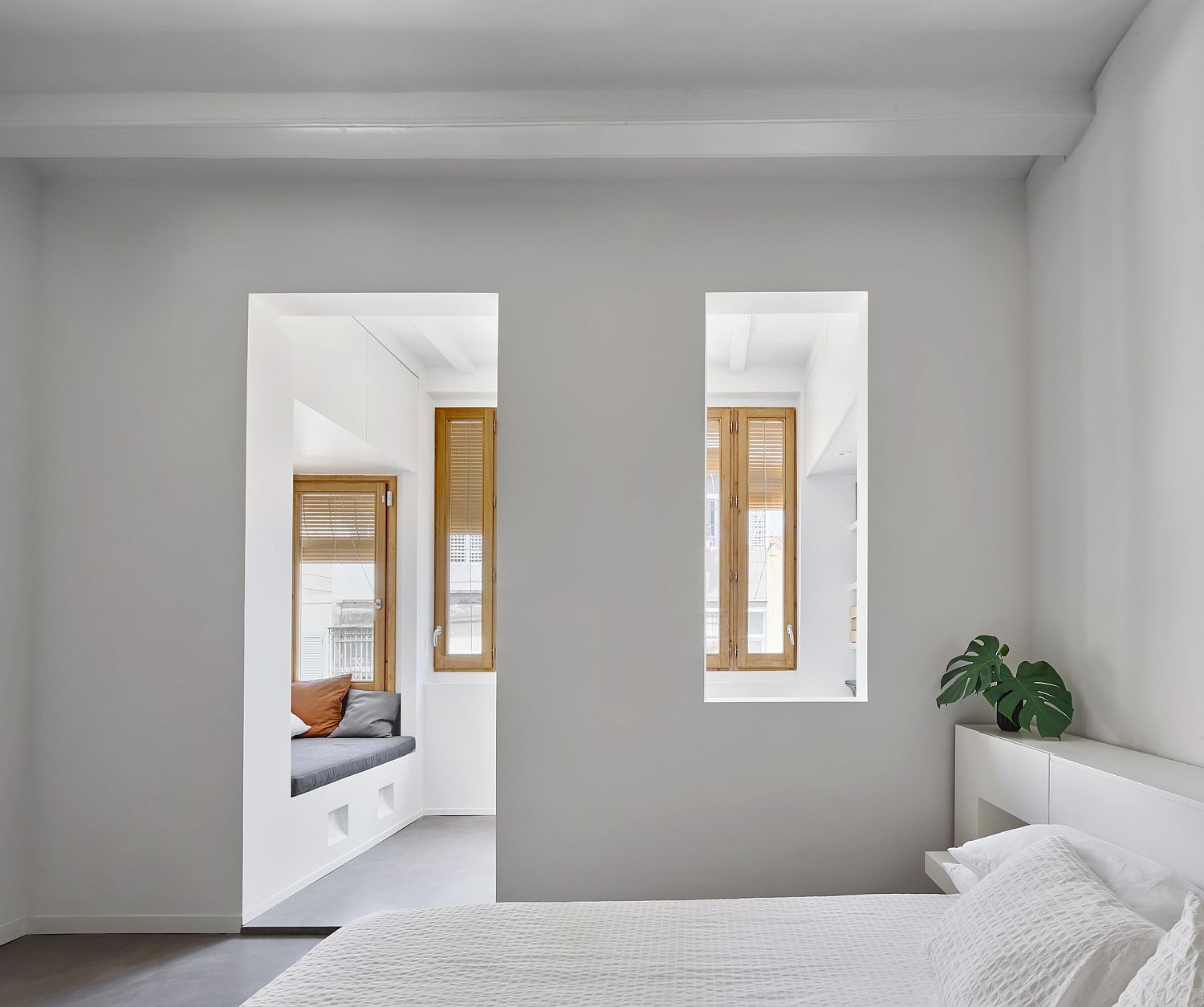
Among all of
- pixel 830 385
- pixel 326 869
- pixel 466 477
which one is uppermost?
pixel 830 385

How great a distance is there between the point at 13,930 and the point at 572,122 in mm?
3470

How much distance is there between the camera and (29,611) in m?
3.53

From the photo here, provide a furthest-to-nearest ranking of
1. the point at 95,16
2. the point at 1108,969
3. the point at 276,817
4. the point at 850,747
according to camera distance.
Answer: the point at 276,817 < the point at 850,747 < the point at 95,16 < the point at 1108,969

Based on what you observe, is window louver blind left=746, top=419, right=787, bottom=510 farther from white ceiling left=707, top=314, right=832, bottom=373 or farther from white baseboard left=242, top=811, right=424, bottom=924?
white baseboard left=242, top=811, right=424, bottom=924

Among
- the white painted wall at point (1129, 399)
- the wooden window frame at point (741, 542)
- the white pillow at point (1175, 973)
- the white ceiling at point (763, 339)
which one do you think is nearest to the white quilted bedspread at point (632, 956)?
the white pillow at point (1175, 973)

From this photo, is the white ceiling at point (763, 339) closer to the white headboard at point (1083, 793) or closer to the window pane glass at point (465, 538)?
the window pane glass at point (465, 538)

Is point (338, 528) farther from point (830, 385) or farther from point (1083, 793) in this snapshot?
point (1083, 793)

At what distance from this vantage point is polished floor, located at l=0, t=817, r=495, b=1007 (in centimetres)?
293

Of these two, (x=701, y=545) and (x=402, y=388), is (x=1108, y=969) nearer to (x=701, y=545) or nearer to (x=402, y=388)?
(x=701, y=545)

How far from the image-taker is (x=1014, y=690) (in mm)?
3023

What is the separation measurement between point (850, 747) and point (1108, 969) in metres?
1.90

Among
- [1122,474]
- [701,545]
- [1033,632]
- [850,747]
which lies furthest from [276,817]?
[1122,474]

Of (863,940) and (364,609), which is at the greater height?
(364,609)

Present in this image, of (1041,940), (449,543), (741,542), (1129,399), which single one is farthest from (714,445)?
(1041,940)
